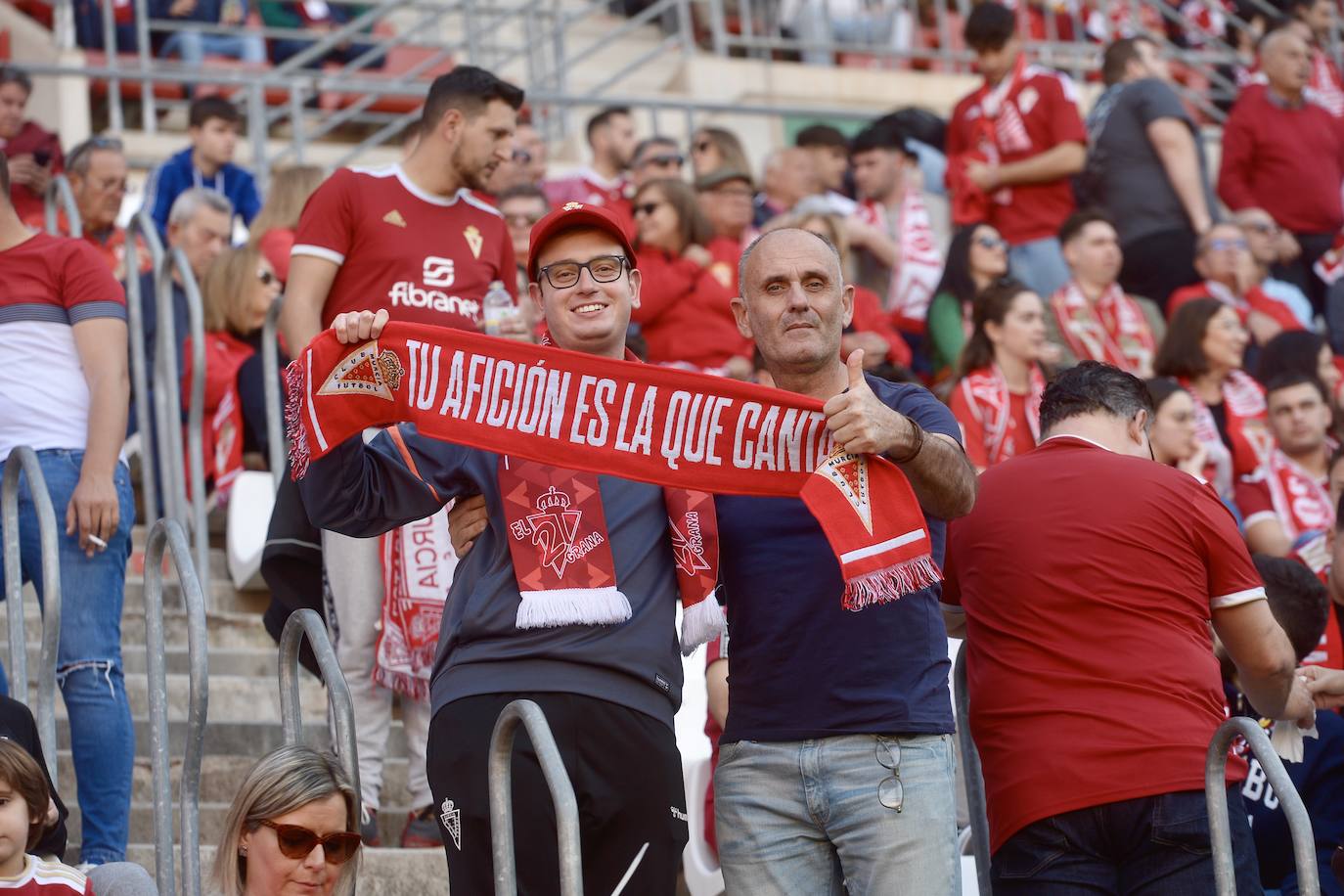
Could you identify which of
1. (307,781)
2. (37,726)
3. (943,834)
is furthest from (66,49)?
(943,834)

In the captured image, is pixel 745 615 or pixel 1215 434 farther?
pixel 1215 434

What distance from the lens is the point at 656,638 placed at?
13.9 ft

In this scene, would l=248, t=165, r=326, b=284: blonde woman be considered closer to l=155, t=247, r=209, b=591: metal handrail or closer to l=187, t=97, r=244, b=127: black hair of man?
l=155, t=247, r=209, b=591: metal handrail

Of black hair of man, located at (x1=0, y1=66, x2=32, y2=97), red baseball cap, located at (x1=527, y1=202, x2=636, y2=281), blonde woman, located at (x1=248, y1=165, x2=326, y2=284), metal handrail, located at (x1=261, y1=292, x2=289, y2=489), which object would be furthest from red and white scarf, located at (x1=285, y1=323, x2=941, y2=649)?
black hair of man, located at (x1=0, y1=66, x2=32, y2=97)

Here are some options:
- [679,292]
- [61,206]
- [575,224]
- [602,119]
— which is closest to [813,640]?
[575,224]

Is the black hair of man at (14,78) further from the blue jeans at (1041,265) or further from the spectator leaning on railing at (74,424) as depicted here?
the blue jeans at (1041,265)

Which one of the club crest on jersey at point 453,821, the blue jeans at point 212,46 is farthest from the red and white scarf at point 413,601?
the blue jeans at point 212,46

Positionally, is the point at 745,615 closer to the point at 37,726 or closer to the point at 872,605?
the point at 872,605

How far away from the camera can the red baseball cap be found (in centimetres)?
445

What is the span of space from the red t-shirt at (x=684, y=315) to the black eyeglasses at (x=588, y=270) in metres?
4.66

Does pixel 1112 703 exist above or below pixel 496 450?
below

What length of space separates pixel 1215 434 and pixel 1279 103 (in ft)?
14.0

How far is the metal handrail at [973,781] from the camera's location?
502 cm

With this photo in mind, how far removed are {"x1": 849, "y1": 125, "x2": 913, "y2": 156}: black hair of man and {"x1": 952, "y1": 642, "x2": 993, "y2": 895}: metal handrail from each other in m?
6.85
